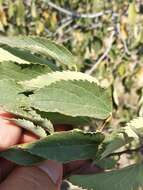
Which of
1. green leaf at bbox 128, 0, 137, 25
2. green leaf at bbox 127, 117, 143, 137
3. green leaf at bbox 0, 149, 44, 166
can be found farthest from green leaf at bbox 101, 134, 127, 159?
green leaf at bbox 128, 0, 137, 25

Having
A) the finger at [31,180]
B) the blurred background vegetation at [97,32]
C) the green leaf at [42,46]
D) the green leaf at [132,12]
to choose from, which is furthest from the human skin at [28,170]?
the blurred background vegetation at [97,32]

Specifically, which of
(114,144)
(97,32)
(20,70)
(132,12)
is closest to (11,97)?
(20,70)

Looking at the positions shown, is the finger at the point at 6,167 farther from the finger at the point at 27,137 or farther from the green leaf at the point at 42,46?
the green leaf at the point at 42,46

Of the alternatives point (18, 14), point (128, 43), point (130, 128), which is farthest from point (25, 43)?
point (128, 43)

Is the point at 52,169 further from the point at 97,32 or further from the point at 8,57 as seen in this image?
the point at 97,32

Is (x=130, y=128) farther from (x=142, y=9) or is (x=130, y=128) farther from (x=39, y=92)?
(x=142, y=9)
